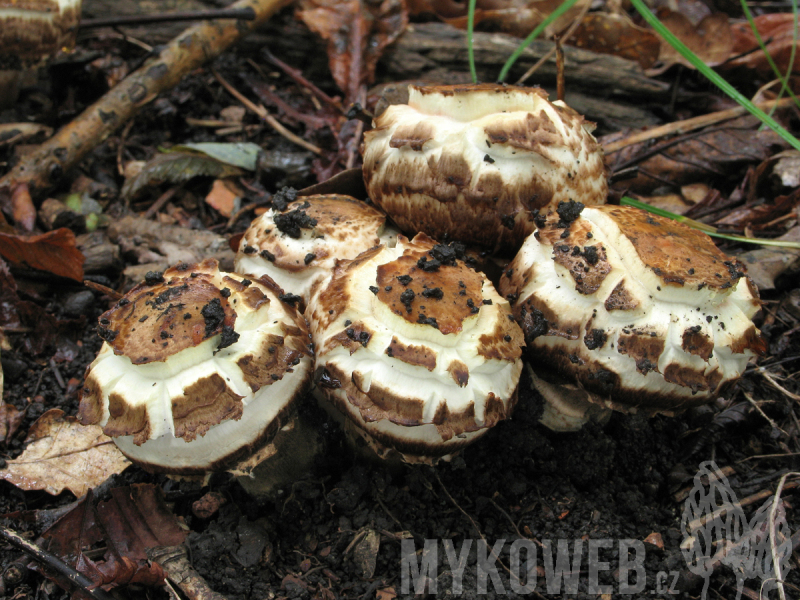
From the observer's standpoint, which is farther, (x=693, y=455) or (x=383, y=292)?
(x=693, y=455)

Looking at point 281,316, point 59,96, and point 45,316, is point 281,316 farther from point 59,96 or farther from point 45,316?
point 59,96

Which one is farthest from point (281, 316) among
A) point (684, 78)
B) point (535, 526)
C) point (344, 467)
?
point (684, 78)

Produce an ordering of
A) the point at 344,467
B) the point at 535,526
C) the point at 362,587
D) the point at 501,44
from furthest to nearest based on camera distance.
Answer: the point at 501,44 < the point at 344,467 < the point at 535,526 < the point at 362,587

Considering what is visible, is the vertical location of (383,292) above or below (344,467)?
above

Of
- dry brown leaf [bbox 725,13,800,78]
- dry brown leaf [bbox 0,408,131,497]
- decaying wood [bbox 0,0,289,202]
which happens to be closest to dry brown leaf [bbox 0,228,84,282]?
decaying wood [bbox 0,0,289,202]

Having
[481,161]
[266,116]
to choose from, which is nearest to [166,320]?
[481,161]

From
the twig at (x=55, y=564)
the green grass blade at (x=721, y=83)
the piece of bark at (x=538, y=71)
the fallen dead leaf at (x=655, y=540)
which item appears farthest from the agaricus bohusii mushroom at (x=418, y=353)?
the piece of bark at (x=538, y=71)

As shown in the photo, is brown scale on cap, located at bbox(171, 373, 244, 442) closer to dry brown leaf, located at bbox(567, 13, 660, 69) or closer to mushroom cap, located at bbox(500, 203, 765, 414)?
mushroom cap, located at bbox(500, 203, 765, 414)
